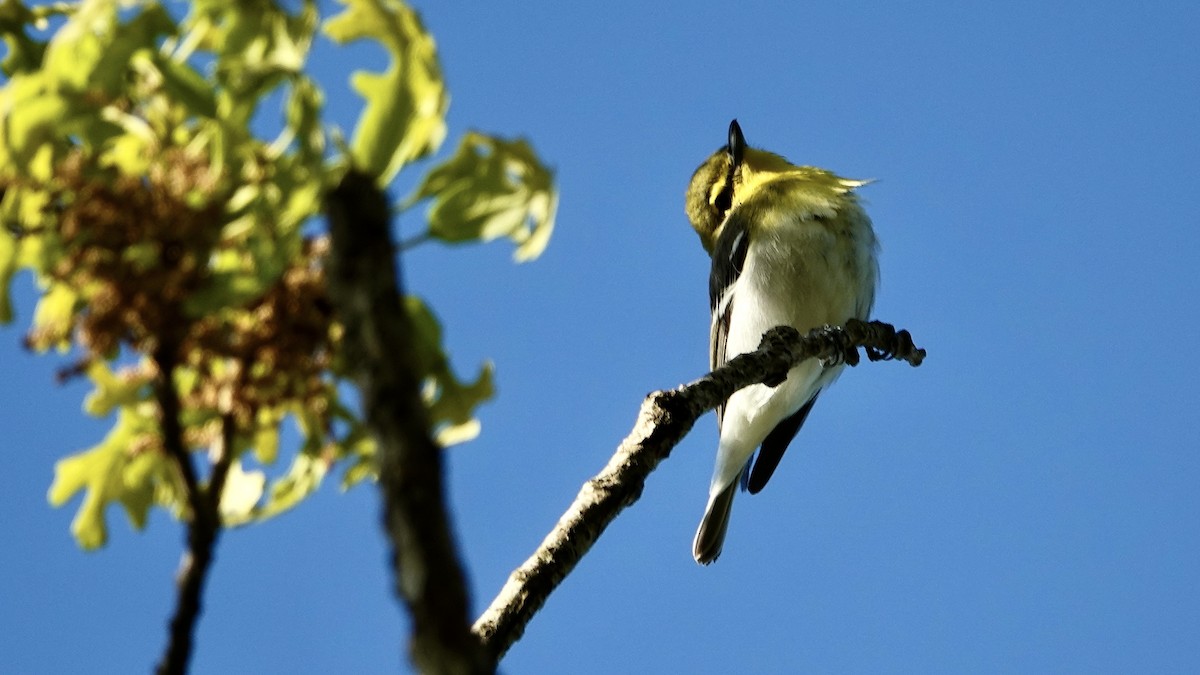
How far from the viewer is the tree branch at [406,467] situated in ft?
3.51

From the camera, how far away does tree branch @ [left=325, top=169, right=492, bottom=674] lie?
1.07 meters

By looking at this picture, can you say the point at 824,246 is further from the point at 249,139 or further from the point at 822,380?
the point at 249,139

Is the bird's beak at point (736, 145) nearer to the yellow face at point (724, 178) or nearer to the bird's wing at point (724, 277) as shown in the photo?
the yellow face at point (724, 178)

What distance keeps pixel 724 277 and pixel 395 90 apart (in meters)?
5.73

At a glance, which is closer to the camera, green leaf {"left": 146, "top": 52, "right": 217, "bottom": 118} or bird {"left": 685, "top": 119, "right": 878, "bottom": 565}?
green leaf {"left": 146, "top": 52, "right": 217, "bottom": 118}

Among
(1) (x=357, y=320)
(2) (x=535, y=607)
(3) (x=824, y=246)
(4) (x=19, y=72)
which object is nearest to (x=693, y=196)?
(3) (x=824, y=246)

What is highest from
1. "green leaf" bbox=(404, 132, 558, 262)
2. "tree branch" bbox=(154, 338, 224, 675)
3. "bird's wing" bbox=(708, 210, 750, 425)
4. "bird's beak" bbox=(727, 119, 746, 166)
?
"bird's beak" bbox=(727, 119, 746, 166)

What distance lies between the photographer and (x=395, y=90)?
1383mm

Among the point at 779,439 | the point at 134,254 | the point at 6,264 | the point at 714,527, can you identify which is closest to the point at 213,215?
the point at 134,254

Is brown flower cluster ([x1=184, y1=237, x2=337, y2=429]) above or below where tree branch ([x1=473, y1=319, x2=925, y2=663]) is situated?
below

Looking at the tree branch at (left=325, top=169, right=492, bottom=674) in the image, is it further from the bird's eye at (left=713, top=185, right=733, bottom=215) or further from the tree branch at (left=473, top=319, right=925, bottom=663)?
the bird's eye at (left=713, top=185, right=733, bottom=215)

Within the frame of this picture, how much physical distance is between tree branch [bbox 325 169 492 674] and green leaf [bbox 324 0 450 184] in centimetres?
24

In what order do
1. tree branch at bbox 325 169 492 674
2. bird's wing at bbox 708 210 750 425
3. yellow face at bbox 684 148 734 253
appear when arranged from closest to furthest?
tree branch at bbox 325 169 492 674
bird's wing at bbox 708 210 750 425
yellow face at bbox 684 148 734 253

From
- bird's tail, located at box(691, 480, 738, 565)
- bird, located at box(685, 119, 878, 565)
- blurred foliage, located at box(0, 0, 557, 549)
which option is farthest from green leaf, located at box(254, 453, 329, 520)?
bird's tail, located at box(691, 480, 738, 565)
